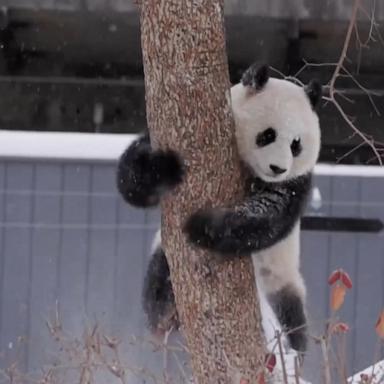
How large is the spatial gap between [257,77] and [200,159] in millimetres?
600

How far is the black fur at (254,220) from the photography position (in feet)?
9.73

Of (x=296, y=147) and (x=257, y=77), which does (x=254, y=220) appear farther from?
(x=257, y=77)

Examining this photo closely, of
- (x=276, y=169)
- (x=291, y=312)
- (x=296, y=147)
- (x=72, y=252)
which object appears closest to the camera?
(x=276, y=169)

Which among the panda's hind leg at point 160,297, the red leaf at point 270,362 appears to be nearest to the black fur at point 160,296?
the panda's hind leg at point 160,297

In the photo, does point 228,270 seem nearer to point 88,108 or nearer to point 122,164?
point 122,164

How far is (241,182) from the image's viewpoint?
3121 mm

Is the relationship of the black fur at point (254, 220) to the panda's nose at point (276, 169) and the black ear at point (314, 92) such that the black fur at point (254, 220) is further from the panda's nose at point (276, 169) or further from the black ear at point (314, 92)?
the black ear at point (314, 92)

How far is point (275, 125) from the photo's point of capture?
135 inches

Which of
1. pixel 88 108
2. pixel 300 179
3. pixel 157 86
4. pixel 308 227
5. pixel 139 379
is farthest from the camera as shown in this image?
pixel 88 108

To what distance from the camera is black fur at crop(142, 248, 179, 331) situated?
372 centimetres

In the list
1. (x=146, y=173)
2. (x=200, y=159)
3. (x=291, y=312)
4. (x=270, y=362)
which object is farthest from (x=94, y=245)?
(x=270, y=362)

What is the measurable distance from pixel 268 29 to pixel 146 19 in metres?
5.25

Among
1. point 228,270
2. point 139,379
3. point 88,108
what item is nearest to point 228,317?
point 228,270

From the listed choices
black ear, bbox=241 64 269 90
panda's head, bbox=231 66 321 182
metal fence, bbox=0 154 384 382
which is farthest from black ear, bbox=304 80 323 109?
metal fence, bbox=0 154 384 382
